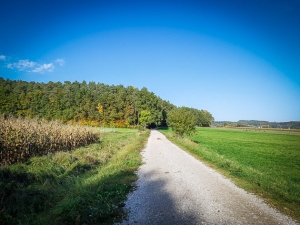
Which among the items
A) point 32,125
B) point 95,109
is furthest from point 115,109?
point 32,125

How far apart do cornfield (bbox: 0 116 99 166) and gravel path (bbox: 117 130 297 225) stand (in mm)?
10344

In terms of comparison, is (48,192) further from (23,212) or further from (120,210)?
(120,210)

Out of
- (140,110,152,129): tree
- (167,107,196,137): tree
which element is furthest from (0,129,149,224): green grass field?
(140,110,152,129): tree

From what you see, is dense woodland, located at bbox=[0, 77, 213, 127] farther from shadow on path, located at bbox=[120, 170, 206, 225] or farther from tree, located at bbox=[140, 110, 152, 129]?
shadow on path, located at bbox=[120, 170, 206, 225]

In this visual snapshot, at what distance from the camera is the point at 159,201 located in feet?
22.2

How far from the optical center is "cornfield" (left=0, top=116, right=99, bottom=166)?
12987 millimetres

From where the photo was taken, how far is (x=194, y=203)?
6.66 metres

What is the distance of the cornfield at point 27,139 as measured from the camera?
12987mm

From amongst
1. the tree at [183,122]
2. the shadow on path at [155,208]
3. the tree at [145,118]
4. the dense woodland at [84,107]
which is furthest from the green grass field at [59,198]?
the dense woodland at [84,107]

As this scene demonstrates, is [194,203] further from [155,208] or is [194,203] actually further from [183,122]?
[183,122]

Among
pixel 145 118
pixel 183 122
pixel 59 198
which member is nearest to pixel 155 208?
pixel 59 198

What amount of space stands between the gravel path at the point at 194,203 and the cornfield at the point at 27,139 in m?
10.3

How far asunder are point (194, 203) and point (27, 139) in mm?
14138

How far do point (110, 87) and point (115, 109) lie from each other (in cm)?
3163
